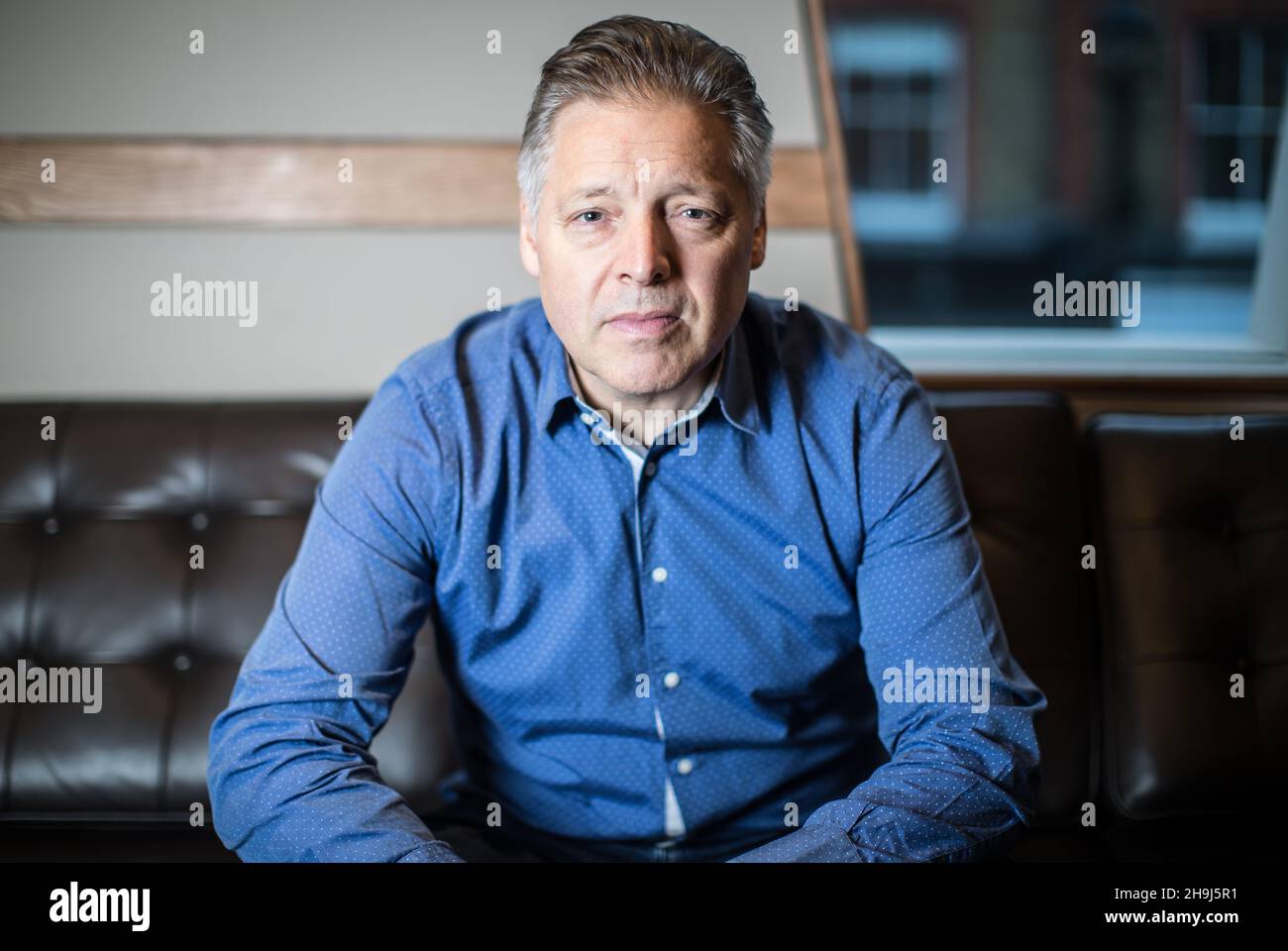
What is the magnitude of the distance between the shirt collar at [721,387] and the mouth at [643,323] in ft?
0.41

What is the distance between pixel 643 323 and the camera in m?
1.06

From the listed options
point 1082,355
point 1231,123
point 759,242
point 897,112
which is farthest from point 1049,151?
point 759,242

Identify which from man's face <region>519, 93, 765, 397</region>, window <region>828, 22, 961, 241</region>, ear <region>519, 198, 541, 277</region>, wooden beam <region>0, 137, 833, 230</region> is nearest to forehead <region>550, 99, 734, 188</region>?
man's face <region>519, 93, 765, 397</region>

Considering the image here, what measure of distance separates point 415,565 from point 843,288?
982mm

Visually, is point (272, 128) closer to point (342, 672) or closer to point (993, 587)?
point (342, 672)

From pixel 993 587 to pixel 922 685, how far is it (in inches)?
19.5

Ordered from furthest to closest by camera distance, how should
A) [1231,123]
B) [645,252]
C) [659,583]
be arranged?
1. [1231,123]
2. [659,583]
3. [645,252]

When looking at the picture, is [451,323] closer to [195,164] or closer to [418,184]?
[418,184]

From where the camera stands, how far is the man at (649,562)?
104 cm

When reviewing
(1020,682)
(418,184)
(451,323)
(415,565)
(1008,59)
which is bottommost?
(1020,682)

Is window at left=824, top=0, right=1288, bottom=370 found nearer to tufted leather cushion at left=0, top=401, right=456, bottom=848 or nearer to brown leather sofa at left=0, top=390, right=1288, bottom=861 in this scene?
brown leather sofa at left=0, top=390, right=1288, bottom=861

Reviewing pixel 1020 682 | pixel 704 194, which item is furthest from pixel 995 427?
pixel 704 194

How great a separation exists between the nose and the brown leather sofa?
0.67 meters
